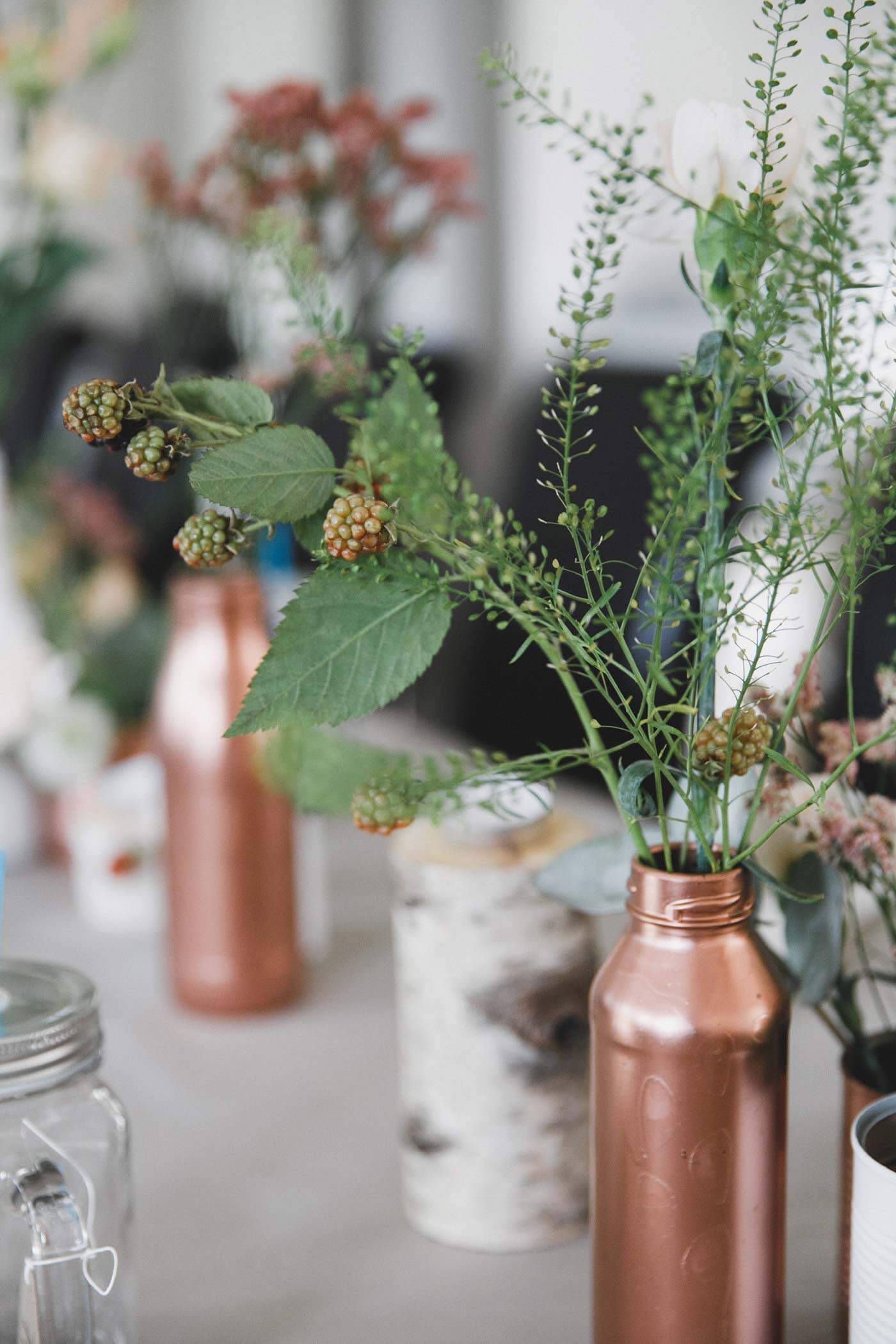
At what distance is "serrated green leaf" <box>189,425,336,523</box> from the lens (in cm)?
42

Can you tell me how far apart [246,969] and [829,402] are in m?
0.57

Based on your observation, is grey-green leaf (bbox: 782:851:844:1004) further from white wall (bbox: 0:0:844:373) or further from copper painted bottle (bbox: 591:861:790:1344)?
white wall (bbox: 0:0:844:373)

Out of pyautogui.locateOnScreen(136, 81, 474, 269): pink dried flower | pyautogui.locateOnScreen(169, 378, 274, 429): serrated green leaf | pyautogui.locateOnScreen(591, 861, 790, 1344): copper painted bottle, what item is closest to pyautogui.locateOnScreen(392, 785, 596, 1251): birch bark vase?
pyautogui.locateOnScreen(591, 861, 790, 1344): copper painted bottle

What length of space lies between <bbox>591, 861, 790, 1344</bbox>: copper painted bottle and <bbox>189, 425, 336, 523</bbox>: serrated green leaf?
6.5 inches

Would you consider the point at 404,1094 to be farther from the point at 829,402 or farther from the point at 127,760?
the point at 127,760

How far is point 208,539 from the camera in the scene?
1.42 ft

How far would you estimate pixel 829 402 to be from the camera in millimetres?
397

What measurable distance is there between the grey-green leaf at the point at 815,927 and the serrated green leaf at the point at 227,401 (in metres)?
0.27

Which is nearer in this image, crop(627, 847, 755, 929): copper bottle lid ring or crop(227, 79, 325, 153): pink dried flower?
crop(627, 847, 755, 929): copper bottle lid ring

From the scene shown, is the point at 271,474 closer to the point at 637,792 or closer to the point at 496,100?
the point at 637,792

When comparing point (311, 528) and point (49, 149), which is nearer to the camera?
point (311, 528)

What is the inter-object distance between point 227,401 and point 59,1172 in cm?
28

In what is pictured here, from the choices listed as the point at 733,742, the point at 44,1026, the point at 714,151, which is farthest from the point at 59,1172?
the point at 714,151

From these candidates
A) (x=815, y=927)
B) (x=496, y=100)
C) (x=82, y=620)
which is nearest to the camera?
(x=815, y=927)
